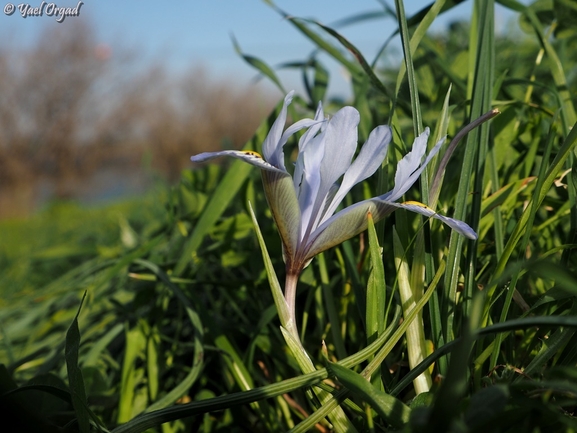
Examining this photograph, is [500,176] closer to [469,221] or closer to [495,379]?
[469,221]

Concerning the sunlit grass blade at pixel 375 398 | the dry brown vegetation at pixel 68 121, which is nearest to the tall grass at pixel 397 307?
the sunlit grass blade at pixel 375 398

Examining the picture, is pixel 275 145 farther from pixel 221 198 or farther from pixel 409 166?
pixel 221 198

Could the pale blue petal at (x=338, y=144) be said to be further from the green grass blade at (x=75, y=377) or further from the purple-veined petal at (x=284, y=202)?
the green grass blade at (x=75, y=377)

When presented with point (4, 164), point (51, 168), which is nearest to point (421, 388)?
point (4, 164)

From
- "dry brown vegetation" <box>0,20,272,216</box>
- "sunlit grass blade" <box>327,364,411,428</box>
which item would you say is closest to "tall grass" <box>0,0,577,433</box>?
"sunlit grass blade" <box>327,364,411,428</box>

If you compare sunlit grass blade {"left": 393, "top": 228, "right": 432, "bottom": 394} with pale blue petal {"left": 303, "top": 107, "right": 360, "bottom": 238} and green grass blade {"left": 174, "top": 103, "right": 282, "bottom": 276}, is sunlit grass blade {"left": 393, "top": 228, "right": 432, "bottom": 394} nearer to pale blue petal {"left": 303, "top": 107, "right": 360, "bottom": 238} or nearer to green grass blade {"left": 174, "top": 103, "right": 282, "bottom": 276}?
pale blue petal {"left": 303, "top": 107, "right": 360, "bottom": 238}

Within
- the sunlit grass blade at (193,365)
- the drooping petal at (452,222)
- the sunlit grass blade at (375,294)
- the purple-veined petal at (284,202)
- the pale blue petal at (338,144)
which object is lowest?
the sunlit grass blade at (193,365)
